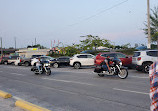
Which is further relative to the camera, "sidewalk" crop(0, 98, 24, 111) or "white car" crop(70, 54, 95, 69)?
"white car" crop(70, 54, 95, 69)

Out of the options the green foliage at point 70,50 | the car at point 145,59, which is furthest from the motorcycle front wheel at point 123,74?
the green foliage at point 70,50

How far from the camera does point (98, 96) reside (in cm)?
702

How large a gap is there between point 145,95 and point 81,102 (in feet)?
8.30

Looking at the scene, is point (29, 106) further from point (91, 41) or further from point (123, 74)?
point (91, 41)

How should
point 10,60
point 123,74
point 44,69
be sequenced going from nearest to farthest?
point 123,74 → point 44,69 → point 10,60

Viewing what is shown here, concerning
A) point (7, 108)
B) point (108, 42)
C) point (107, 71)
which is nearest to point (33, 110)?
→ point (7, 108)

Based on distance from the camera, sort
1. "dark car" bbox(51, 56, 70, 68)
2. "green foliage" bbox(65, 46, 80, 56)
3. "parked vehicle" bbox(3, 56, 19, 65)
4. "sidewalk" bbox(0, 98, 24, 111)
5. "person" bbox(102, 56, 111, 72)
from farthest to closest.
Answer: "green foliage" bbox(65, 46, 80, 56) → "parked vehicle" bbox(3, 56, 19, 65) → "dark car" bbox(51, 56, 70, 68) → "person" bbox(102, 56, 111, 72) → "sidewalk" bbox(0, 98, 24, 111)

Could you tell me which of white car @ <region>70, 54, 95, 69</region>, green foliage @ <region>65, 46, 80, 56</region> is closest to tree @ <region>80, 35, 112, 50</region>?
green foliage @ <region>65, 46, 80, 56</region>

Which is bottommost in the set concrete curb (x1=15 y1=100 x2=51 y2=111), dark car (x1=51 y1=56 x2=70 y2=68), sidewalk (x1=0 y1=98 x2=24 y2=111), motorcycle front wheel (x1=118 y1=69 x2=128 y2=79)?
sidewalk (x1=0 y1=98 x2=24 y2=111)

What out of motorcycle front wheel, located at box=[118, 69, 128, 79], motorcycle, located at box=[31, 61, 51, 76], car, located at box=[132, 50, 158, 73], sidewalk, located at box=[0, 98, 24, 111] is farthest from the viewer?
motorcycle, located at box=[31, 61, 51, 76]

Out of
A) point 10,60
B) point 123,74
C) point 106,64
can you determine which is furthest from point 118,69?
point 10,60

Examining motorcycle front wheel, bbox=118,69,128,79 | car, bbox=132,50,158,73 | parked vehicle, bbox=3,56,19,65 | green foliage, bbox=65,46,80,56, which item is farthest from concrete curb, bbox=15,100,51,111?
green foliage, bbox=65,46,80,56

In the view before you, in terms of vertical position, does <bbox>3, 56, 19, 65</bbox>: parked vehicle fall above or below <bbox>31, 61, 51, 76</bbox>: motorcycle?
above

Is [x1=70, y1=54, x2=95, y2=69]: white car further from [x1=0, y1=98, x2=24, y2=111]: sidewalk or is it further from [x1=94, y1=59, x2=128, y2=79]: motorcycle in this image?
[x1=0, y1=98, x2=24, y2=111]: sidewalk
